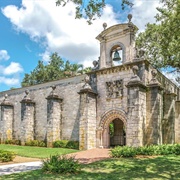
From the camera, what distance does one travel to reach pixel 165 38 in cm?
1698

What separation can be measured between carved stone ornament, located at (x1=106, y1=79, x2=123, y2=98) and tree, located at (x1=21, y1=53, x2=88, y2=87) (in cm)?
2158

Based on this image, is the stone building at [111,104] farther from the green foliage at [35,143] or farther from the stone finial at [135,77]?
the green foliage at [35,143]

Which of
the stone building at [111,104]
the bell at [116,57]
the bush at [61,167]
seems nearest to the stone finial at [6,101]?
the stone building at [111,104]

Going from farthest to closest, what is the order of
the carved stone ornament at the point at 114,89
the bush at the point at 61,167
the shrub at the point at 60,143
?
the shrub at the point at 60,143, the carved stone ornament at the point at 114,89, the bush at the point at 61,167

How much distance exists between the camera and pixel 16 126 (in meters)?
22.0

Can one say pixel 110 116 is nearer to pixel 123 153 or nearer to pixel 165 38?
pixel 123 153

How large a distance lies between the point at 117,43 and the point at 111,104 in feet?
13.5

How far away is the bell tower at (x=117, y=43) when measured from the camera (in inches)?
604

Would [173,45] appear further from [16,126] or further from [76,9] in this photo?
[16,126]

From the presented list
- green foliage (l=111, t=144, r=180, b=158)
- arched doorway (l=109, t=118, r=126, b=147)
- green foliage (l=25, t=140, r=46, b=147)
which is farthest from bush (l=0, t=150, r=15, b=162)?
arched doorway (l=109, t=118, r=126, b=147)

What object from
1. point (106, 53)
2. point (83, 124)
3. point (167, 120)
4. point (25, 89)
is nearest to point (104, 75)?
point (106, 53)

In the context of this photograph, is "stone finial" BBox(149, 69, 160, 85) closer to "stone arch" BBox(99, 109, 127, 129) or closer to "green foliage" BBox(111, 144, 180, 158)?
"stone arch" BBox(99, 109, 127, 129)

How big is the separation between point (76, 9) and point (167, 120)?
9.83 metres

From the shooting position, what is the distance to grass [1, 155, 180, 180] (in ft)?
22.7
